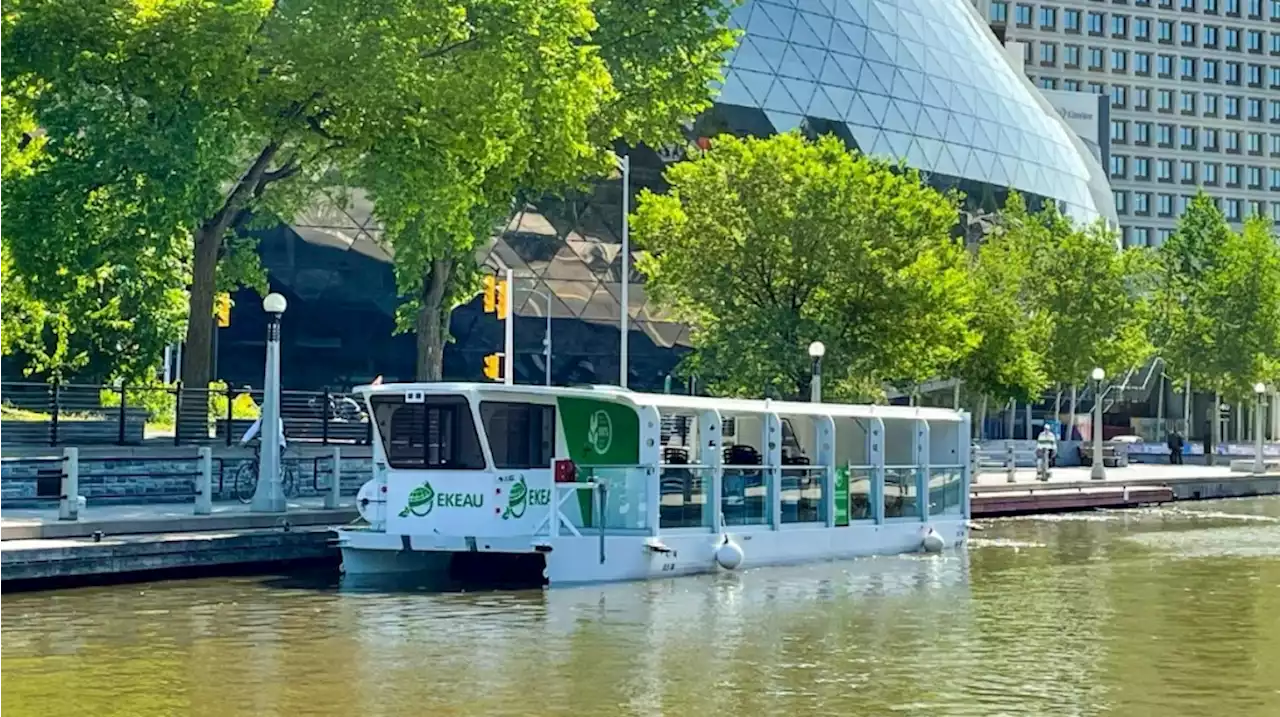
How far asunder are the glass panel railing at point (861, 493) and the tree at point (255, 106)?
9214mm

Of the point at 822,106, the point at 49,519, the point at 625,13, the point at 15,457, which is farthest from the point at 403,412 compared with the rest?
the point at 822,106

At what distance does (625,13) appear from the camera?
40.6m

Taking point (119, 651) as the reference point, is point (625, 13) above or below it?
above

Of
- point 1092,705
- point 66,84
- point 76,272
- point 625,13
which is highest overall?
point 625,13

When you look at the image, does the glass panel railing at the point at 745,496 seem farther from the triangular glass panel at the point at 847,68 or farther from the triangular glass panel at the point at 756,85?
the triangular glass panel at the point at 847,68

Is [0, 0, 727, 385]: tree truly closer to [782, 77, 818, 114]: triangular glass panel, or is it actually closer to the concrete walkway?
the concrete walkway

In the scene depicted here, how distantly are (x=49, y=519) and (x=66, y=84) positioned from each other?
784cm

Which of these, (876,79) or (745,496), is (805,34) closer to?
(876,79)

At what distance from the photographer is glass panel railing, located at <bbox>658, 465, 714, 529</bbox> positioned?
27.6 m

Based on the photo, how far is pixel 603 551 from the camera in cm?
2659

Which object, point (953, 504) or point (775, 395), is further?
point (775, 395)

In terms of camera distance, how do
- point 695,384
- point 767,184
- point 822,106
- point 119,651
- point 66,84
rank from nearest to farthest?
point 119,651 → point 66,84 → point 767,184 → point 695,384 → point 822,106

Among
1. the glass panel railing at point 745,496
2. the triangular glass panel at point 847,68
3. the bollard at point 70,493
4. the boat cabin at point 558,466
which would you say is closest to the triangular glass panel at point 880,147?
the triangular glass panel at point 847,68

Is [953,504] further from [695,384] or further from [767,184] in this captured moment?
[695,384]
